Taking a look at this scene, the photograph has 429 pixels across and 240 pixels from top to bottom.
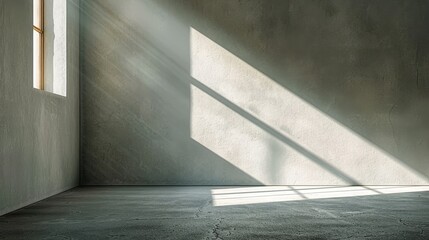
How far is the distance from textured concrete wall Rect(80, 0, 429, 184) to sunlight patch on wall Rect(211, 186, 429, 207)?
0.47 metres

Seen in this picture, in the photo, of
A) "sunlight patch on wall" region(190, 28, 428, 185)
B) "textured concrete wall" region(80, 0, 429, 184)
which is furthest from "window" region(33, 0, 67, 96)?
"sunlight patch on wall" region(190, 28, 428, 185)

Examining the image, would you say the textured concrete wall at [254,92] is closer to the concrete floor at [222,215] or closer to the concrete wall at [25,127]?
the concrete floor at [222,215]

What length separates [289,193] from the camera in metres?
7.61

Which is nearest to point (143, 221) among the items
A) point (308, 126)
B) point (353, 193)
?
point (353, 193)

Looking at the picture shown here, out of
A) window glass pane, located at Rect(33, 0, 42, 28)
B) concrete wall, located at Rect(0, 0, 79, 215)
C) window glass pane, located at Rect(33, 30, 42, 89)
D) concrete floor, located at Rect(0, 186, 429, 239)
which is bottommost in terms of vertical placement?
concrete floor, located at Rect(0, 186, 429, 239)

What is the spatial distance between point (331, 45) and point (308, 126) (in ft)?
4.59

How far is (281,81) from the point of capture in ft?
29.0

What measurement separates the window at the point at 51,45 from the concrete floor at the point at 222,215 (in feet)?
5.30

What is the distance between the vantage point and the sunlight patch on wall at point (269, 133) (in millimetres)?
8750

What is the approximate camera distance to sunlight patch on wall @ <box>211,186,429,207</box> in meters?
6.76

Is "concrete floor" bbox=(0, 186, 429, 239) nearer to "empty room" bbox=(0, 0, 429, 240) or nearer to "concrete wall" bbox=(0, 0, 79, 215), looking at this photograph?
"concrete wall" bbox=(0, 0, 79, 215)

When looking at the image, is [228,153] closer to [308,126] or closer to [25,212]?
[308,126]

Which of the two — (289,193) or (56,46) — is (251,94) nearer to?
(289,193)

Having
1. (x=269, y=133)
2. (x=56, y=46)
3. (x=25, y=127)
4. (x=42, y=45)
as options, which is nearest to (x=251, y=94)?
(x=269, y=133)
